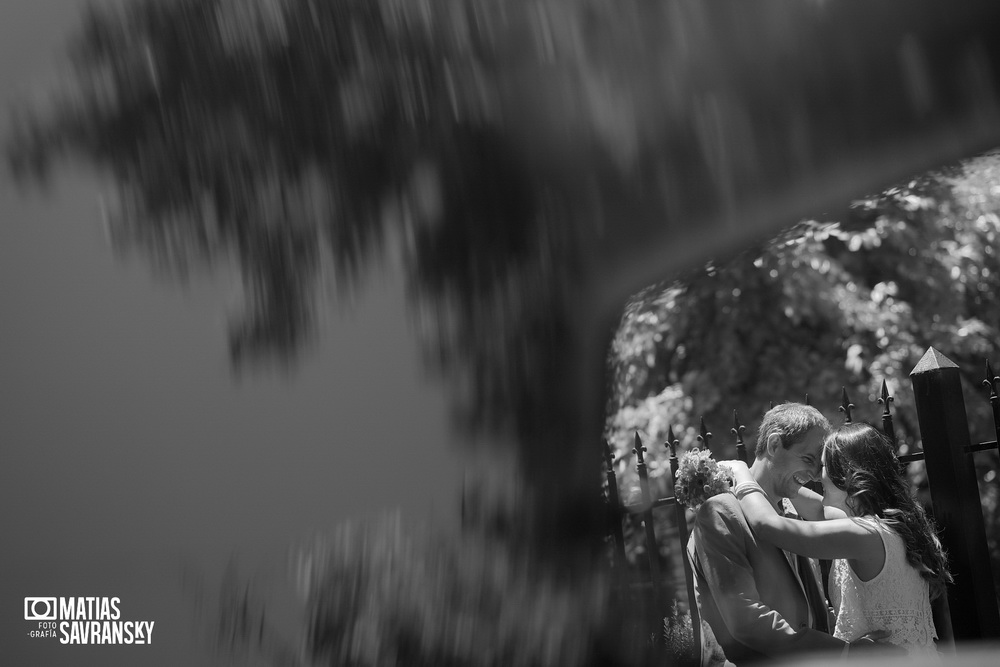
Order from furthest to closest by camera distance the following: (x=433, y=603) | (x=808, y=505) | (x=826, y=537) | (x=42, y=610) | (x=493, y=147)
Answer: (x=493, y=147)
(x=42, y=610)
(x=433, y=603)
(x=808, y=505)
(x=826, y=537)

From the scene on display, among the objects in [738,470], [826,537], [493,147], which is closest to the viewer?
[826,537]

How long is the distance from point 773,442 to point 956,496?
542mm

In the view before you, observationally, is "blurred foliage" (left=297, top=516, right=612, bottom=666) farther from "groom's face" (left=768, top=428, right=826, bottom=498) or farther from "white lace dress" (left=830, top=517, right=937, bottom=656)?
"white lace dress" (left=830, top=517, right=937, bottom=656)

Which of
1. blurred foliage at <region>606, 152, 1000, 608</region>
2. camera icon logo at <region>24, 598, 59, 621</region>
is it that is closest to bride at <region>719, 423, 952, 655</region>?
blurred foliage at <region>606, 152, 1000, 608</region>

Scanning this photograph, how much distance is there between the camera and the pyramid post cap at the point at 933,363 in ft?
8.52

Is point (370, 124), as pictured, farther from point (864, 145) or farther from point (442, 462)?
point (864, 145)

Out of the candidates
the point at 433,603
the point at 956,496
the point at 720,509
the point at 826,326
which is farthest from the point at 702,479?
the point at 826,326

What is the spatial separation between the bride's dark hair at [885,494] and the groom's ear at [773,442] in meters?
0.16

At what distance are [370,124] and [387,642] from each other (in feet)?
6.53

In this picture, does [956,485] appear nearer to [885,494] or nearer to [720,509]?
[885,494]

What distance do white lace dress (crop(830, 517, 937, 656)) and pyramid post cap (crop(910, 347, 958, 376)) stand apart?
0.65 meters

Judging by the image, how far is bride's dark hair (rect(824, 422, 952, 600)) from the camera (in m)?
2.11

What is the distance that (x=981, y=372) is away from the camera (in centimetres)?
415

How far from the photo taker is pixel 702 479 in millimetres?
2258
